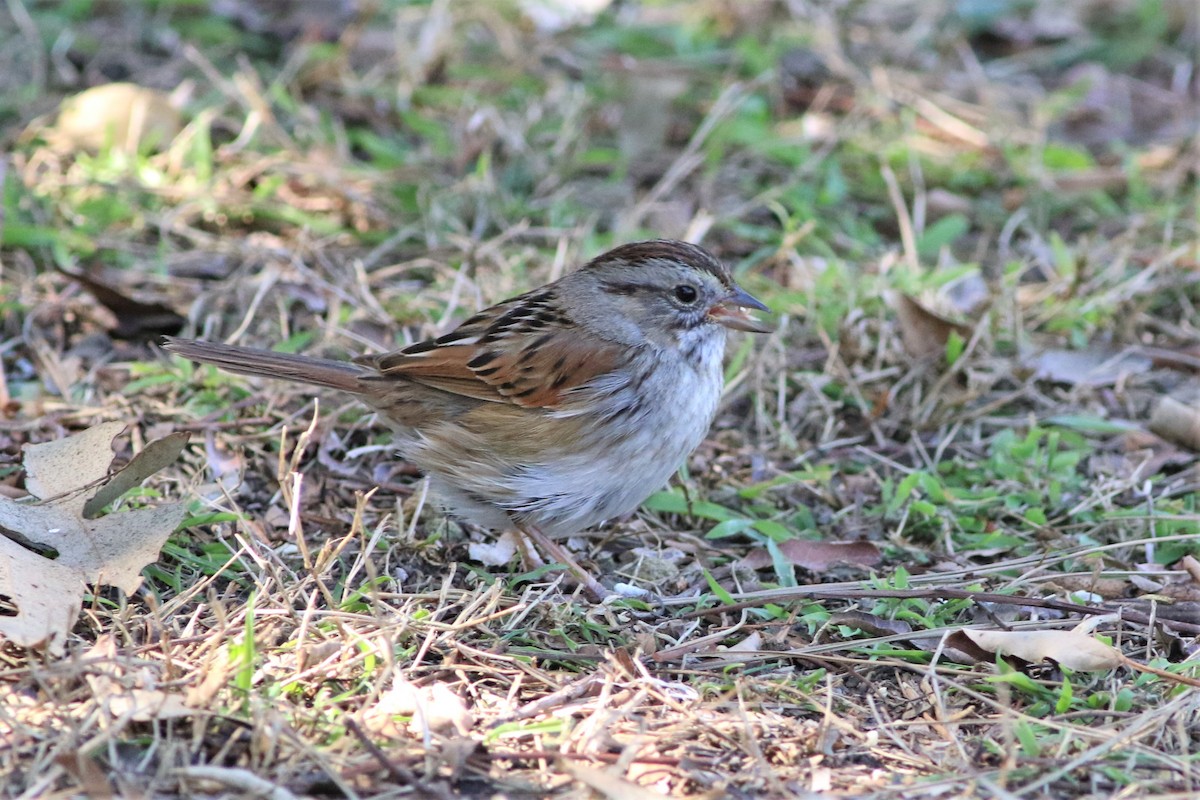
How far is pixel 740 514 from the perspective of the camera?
4508mm

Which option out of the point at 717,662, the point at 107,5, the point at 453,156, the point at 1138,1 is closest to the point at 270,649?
the point at 717,662

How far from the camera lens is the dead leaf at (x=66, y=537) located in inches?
127

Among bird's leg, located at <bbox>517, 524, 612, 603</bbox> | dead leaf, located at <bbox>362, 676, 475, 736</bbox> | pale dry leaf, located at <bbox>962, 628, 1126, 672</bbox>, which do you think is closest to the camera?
dead leaf, located at <bbox>362, 676, 475, 736</bbox>

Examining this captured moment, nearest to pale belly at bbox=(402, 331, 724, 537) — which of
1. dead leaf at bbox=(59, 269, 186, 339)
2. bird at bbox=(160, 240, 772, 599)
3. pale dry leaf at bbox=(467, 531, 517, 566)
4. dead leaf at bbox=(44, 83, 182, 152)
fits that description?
bird at bbox=(160, 240, 772, 599)

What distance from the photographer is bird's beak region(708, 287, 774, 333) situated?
4293 millimetres

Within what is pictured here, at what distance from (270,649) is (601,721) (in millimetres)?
808

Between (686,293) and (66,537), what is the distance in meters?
1.90

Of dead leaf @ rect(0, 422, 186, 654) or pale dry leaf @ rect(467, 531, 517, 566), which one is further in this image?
pale dry leaf @ rect(467, 531, 517, 566)

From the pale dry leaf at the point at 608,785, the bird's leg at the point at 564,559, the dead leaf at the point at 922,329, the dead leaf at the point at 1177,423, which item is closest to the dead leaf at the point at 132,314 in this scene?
the bird's leg at the point at 564,559

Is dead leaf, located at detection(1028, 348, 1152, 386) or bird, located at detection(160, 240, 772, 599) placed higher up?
bird, located at detection(160, 240, 772, 599)

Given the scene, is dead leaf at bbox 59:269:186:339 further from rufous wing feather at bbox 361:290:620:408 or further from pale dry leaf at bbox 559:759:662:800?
pale dry leaf at bbox 559:759:662:800

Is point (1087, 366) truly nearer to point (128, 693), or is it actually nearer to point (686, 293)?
point (686, 293)

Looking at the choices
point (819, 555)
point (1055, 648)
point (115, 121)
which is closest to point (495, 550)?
point (819, 555)

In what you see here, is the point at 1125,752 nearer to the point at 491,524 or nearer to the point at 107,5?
the point at 491,524
